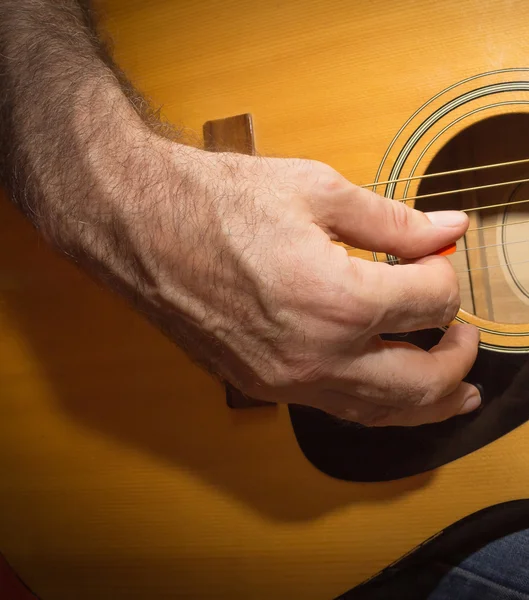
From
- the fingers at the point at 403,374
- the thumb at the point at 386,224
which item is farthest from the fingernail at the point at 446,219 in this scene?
the fingers at the point at 403,374

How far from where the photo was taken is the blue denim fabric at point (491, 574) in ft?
2.53

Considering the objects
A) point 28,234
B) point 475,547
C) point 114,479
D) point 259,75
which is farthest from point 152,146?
point 475,547

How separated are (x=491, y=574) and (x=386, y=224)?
0.56 metres

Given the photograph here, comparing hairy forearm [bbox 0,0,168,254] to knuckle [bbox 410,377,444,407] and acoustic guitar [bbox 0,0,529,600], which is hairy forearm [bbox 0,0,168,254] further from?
knuckle [bbox 410,377,444,407]

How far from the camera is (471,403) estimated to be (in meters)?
0.69

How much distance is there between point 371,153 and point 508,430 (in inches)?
16.2

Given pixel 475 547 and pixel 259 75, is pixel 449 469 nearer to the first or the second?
pixel 475 547

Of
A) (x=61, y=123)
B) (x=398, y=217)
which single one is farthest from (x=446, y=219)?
(x=61, y=123)

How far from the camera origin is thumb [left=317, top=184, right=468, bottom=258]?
1.79 feet

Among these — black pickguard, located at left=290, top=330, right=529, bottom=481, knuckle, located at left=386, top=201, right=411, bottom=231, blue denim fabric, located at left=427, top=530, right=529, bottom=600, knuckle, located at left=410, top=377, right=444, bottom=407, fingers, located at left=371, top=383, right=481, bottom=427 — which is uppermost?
knuckle, located at left=386, top=201, right=411, bottom=231

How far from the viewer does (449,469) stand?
71 centimetres

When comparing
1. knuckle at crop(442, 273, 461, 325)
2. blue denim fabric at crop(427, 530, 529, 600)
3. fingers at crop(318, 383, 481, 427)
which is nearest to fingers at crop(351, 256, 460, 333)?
knuckle at crop(442, 273, 461, 325)

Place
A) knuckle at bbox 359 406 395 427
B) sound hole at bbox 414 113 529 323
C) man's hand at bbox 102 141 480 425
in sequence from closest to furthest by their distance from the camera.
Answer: man's hand at bbox 102 141 480 425 < knuckle at bbox 359 406 395 427 < sound hole at bbox 414 113 529 323

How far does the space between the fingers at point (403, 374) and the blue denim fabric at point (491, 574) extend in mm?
313
